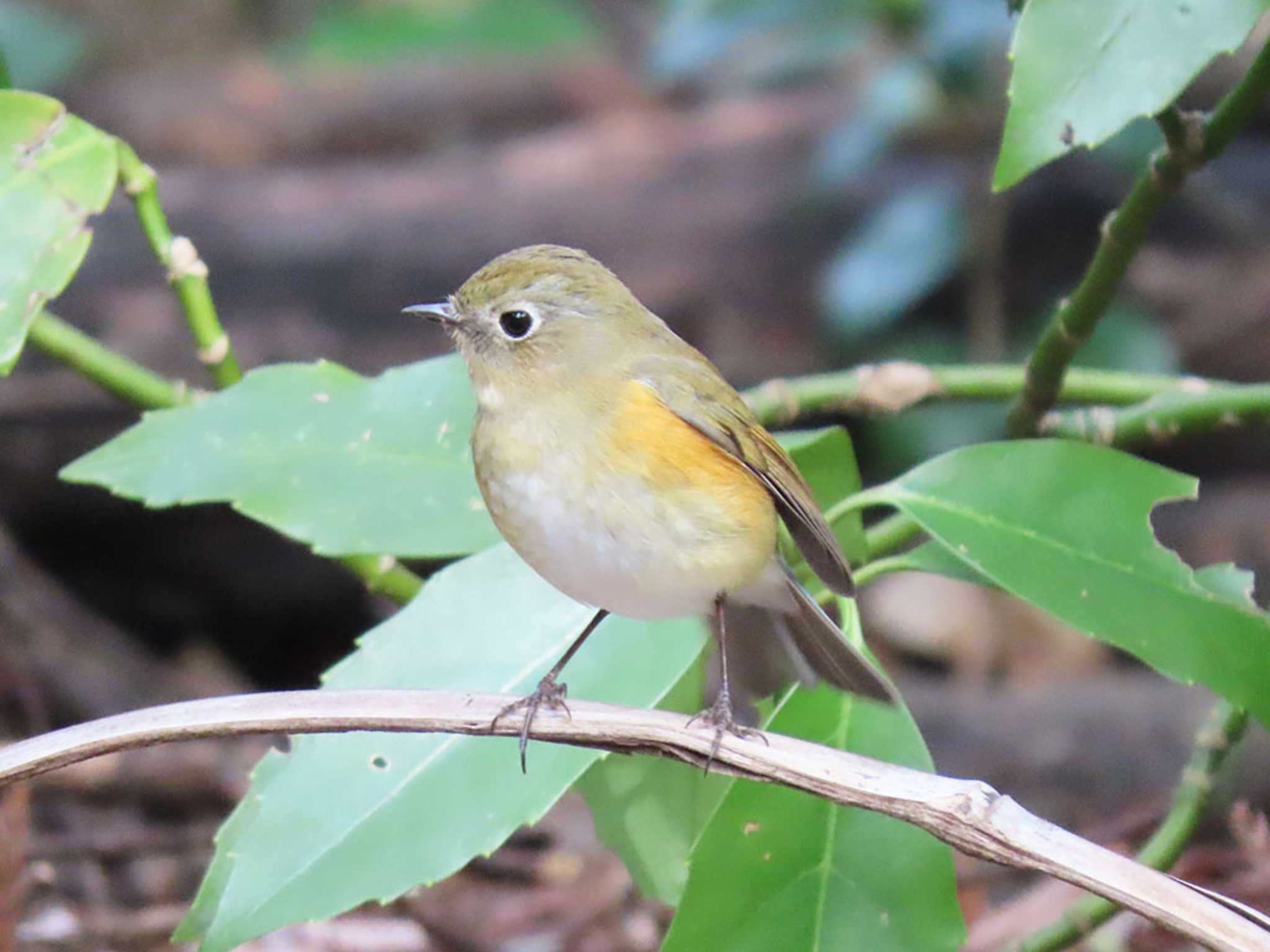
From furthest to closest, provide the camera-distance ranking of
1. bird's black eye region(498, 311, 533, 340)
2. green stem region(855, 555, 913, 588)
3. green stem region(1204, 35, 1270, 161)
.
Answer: bird's black eye region(498, 311, 533, 340), green stem region(855, 555, 913, 588), green stem region(1204, 35, 1270, 161)

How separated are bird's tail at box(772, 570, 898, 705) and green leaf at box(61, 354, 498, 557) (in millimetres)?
520

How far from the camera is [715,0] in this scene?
214 inches

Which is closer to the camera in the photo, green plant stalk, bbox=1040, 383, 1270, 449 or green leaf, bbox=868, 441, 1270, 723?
green leaf, bbox=868, 441, 1270, 723

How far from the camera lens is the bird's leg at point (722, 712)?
5.89ft

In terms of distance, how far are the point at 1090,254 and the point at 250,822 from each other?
4.22 metres

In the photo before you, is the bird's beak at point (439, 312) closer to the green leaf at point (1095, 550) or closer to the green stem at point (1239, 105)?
the green leaf at point (1095, 550)

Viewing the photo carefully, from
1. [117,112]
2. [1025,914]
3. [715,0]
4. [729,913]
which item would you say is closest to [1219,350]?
[715,0]

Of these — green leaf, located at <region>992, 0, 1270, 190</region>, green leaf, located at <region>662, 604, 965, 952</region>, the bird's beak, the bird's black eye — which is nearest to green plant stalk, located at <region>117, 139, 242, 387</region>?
the bird's beak

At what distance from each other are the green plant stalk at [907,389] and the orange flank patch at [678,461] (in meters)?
0.34

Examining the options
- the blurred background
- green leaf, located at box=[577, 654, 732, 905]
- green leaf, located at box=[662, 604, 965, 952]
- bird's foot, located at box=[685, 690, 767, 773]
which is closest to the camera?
bird's foot, located at box=[685, 690, 767, 773]

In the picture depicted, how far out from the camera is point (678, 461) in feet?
7.25

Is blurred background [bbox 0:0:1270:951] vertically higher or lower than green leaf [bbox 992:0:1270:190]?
higher

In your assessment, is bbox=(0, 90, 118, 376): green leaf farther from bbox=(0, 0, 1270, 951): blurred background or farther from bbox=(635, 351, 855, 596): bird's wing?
bbox=(0, 0, 1270, 951): blurred background

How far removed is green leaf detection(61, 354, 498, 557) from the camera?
220cm
